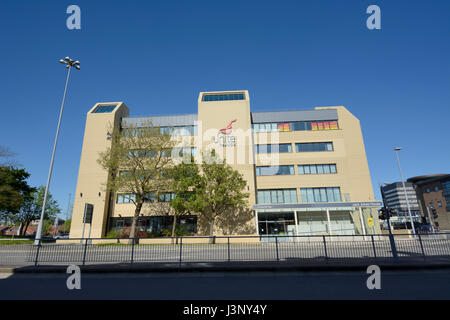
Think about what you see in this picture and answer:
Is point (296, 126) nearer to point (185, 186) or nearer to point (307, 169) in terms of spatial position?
point (307, 169)

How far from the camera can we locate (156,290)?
678 cm

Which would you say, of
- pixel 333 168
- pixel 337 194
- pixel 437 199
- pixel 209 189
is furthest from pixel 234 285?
pixel 437 199

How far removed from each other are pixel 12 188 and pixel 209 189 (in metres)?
29.7

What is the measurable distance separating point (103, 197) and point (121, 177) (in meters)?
7.11

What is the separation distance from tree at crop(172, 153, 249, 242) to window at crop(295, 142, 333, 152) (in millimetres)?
11224

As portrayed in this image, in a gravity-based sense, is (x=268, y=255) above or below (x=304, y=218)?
below

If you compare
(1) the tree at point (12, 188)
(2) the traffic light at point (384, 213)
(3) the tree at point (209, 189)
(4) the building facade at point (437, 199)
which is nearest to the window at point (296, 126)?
(3) the tree at point (209, 189)

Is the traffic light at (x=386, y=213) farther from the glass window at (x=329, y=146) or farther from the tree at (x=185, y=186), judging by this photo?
the glass window at (x=329, y=146)

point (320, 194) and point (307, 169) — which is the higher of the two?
point (307, 169)

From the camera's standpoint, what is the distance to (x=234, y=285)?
7.21 m

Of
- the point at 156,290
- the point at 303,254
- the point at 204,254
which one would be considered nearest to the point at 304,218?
the point at 303,254

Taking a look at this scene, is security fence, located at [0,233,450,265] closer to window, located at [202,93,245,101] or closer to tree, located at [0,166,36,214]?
tree, located at [0,166,36,214]
